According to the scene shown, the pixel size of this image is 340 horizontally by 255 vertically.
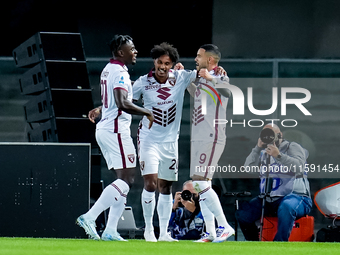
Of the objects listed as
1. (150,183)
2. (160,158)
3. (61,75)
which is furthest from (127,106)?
(61,75)

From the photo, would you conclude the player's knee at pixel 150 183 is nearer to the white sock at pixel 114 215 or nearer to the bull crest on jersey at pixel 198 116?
the white sock at pixel 114 215

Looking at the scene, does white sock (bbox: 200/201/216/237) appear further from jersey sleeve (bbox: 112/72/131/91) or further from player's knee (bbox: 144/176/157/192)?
jersey sleeve (bbox: 112/72/131/91)

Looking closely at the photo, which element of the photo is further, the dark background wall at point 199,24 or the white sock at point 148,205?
the dark background wall at point 199,24

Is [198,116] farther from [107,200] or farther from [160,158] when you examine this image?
Answer: [107,200]

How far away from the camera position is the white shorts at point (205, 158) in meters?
6.23

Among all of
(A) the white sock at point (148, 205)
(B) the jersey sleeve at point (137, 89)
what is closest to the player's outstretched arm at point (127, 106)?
(B) the jersey sleeve at point (137, 89)

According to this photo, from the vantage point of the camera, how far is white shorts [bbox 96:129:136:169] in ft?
19.9

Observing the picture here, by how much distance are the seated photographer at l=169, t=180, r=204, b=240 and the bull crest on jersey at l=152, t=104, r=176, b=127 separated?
5.31ft

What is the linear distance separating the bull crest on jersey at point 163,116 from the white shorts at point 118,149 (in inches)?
14.6

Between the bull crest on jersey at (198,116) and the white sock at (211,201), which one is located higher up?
the bull crest on jersey at (198,116)

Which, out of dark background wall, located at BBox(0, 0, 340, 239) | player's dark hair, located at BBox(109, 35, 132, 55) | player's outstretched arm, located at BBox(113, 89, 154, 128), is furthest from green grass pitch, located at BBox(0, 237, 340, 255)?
dark background wall, located at BBox(0, 0, 340, 239)


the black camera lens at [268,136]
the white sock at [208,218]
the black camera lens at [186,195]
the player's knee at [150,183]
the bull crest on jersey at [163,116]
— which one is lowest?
the white sock at [208,218]

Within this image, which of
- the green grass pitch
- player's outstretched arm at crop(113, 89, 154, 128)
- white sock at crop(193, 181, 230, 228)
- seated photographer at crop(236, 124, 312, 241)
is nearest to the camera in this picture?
the green grass pitch

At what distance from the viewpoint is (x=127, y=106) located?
588cm
